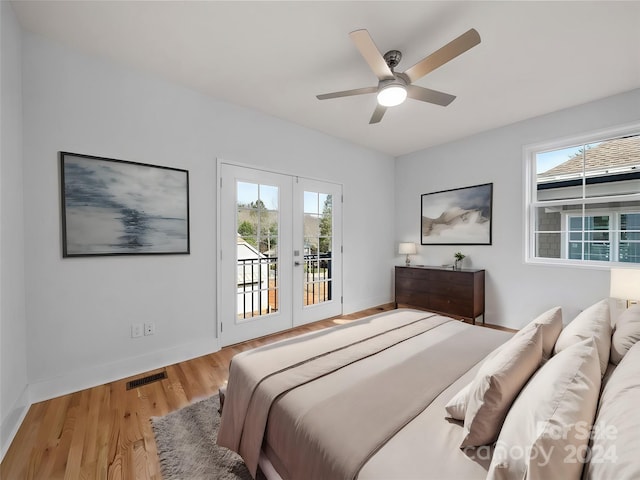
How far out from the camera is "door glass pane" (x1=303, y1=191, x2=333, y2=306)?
368cm

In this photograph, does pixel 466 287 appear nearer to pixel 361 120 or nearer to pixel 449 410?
pixel 361 120

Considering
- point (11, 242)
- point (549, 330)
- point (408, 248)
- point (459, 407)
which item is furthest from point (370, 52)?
point (408, 248)

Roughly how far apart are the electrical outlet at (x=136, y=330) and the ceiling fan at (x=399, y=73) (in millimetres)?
2544

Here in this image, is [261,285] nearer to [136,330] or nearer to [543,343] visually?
[136,330]

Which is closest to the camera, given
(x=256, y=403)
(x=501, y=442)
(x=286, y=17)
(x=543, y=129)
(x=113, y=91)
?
(x=501, y=442)

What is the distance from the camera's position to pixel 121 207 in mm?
2307

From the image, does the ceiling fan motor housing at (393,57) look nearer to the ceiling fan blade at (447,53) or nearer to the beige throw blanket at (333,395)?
the ceiling fan blade at (447,53)

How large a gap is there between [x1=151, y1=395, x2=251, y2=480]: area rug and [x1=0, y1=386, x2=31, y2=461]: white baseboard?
A: 72cm

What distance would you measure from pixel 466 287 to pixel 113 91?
14.3 ft

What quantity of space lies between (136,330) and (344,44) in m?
2.97

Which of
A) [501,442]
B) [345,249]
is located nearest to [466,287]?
[345,249]

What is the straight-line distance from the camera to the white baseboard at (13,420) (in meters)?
1.50

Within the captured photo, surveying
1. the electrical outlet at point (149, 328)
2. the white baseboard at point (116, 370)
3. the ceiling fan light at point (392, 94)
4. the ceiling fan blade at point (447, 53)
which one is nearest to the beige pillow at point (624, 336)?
the ceiling fan blade at point (447, 53)

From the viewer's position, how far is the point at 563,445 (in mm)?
611
